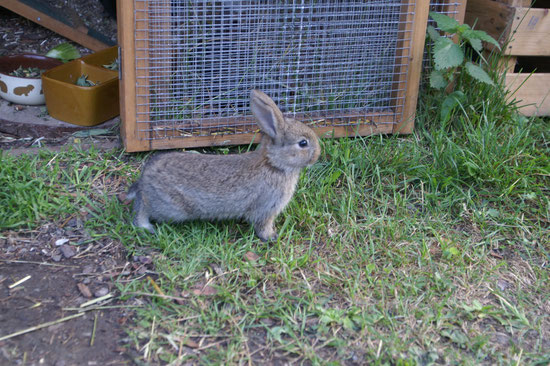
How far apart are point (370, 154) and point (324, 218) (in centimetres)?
71

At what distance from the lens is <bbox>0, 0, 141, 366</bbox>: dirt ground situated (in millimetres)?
2512

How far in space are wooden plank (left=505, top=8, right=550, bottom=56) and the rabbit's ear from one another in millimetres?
2232

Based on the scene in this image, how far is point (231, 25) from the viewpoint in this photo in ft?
12.9

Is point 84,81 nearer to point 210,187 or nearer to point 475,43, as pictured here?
point 210,187

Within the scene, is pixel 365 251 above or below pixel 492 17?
below

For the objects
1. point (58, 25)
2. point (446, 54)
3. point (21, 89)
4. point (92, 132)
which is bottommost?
point (92, 132)

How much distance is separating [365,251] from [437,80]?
1.62 metres

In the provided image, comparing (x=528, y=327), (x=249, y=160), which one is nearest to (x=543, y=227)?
(x=528, y=327)

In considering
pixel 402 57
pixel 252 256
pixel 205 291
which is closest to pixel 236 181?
pixel 252 256

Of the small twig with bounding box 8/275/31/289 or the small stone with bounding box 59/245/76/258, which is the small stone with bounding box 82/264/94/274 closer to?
the small stone with bounding box 59/245/76/258

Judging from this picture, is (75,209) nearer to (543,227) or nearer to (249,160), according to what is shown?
(249,160)

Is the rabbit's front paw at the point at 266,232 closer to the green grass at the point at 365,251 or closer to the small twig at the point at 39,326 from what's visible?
the green grass at the point at 365,251

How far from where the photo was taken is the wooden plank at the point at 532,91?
4.52 metres

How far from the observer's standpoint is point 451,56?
4.03 meters
